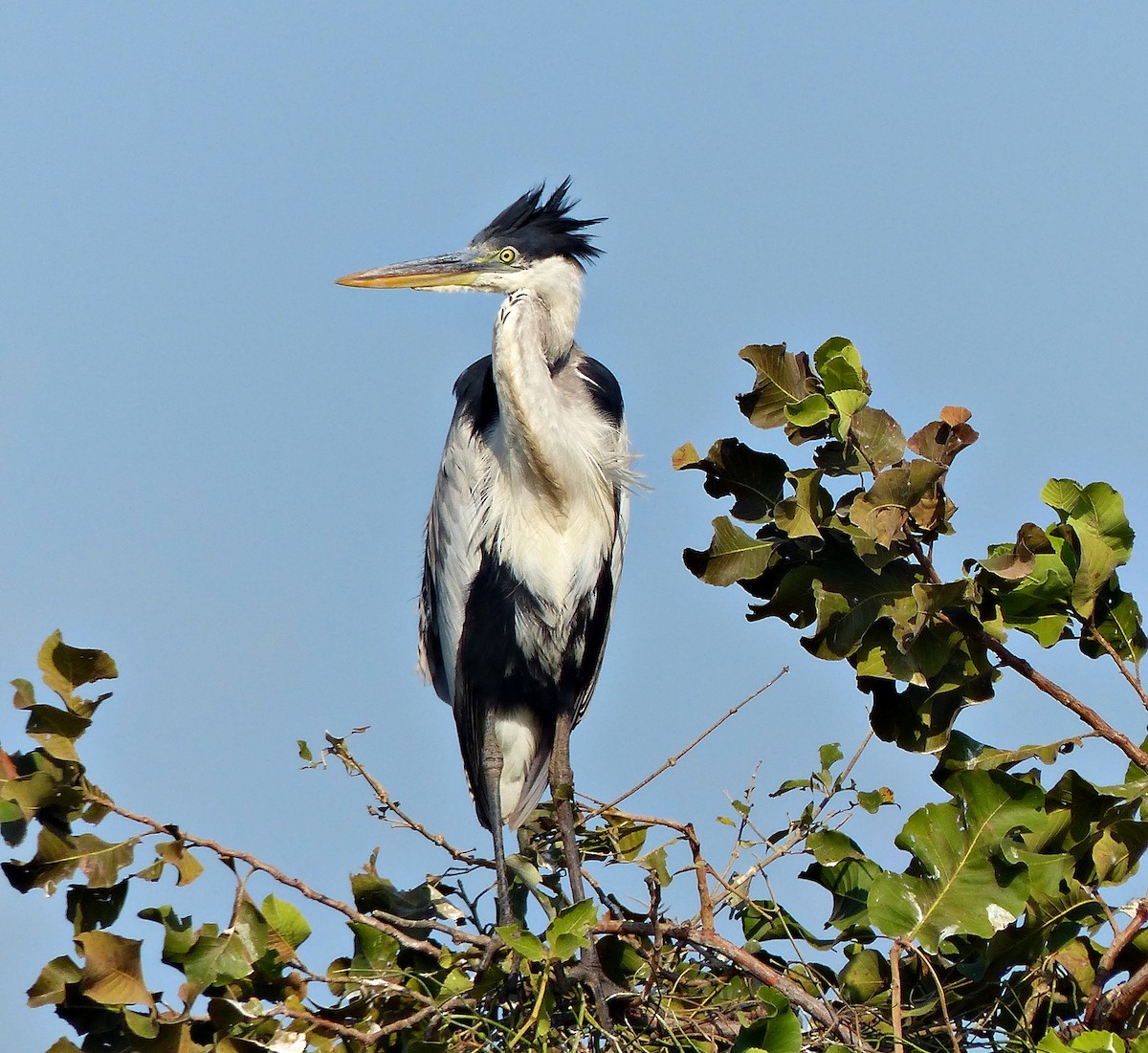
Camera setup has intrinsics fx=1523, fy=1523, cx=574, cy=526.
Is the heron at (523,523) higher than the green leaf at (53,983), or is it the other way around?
the heron at (523,523)

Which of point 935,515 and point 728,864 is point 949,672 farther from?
point 728,864

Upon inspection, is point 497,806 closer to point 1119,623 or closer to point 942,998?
point 942,998

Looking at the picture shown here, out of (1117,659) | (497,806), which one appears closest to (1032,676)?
(1117,659)

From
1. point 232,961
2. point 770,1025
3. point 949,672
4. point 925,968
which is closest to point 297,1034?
point 232,961

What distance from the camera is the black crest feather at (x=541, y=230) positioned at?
4.95 meters

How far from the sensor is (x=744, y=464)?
2.58m

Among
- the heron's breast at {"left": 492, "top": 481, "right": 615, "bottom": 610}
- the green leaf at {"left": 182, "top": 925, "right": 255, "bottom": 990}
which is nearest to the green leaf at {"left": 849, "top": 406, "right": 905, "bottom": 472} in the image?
the green leaf at {"left": 182, "top": 925, "right": 255, "bottom": 990}

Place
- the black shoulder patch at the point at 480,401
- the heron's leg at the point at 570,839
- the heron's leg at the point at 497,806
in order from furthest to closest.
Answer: the black shoulder patch at the point at 480,401 < the heron's leg at the point at 497,806 < the heron's leg at the point at 570,839

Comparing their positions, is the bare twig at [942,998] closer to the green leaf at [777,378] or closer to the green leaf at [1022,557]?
the green leaf at [1022,557]

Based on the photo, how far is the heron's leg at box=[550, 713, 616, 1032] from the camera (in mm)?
3059

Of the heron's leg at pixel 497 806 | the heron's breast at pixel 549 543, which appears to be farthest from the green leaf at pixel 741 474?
the heron's breast at pixel 549 543

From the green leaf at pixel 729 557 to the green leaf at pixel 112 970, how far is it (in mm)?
1129

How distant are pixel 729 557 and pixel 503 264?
253cm

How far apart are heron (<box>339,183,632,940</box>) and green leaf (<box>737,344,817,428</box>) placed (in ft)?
6.75
